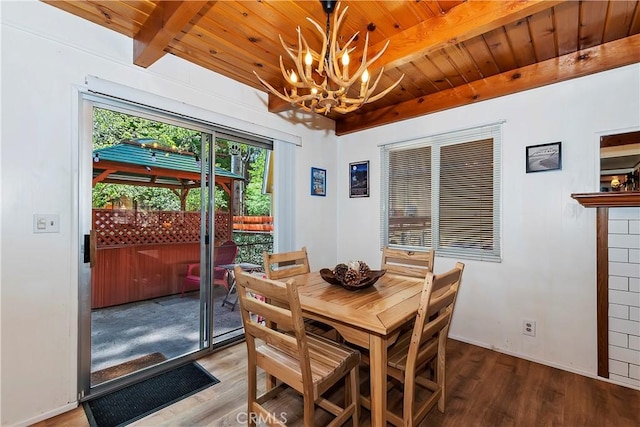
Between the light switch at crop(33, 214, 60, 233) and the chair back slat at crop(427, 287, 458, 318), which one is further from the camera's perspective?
the light switch at crop(33, 214, 60, 233)

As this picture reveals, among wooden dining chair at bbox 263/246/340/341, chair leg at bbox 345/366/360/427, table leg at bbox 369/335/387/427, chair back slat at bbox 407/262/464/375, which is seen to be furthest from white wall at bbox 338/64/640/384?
table leg at bbox 369/335/387/427

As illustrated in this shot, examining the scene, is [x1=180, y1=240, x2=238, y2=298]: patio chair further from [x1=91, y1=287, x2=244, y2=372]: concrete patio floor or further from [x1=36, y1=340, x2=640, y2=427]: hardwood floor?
[x1=36, y1=340, x2=640, y2=427]: hardwood floor

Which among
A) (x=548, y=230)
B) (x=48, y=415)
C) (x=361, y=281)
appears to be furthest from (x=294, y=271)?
(x=548, y=230)

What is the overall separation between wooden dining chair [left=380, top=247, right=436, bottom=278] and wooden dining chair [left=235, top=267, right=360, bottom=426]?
100 centimetres

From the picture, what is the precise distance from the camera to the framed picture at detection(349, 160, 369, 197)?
3.56 meters

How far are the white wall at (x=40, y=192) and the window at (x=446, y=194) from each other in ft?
8.99

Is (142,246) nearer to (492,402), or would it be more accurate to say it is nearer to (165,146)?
(165,146)

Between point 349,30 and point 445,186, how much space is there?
5.83ft

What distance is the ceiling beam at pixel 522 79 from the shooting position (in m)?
2.06

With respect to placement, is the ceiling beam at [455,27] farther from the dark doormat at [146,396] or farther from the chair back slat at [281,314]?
the dark doormat at [146,396]

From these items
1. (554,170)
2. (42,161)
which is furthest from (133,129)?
(554,170)

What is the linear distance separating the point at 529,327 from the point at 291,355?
218 centimetres

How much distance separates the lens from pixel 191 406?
185cm

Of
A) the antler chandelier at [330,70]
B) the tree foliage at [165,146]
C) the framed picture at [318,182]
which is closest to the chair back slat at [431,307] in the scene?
the antler chandelier at [330,70]
